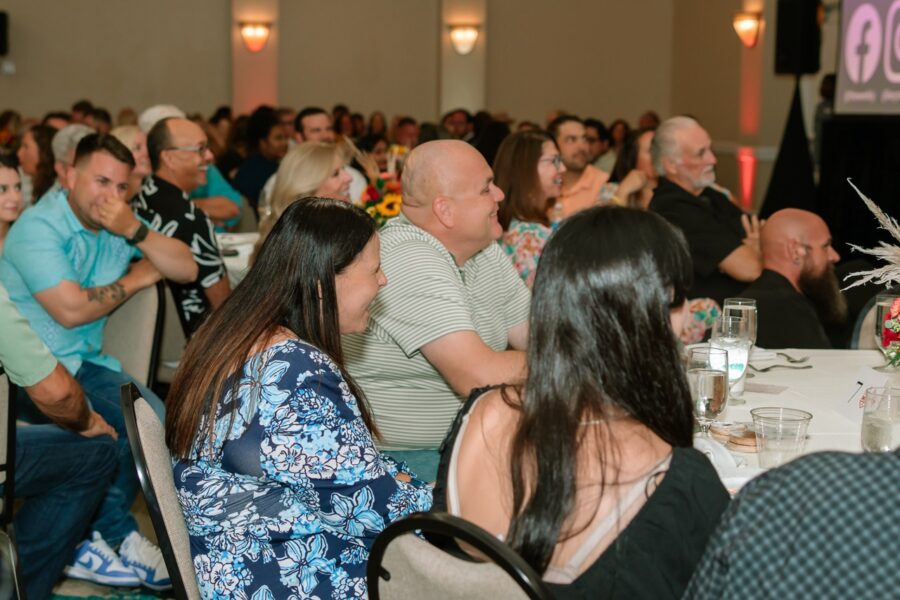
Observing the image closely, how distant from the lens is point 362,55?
44.0 feet

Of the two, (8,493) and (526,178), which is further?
(526,178)

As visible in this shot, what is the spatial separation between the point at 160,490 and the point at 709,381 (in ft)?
3.21

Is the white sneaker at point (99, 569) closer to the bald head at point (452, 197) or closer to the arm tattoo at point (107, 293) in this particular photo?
the arm tattoo at point (107, 293)

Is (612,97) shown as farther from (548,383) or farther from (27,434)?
(548,383)

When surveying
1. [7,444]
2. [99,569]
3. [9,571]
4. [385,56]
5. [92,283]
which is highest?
[385,56]

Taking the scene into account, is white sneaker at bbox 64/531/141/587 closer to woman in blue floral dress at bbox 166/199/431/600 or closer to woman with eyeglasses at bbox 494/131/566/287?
woman in blue floral dress at bbox 166/199/431/600

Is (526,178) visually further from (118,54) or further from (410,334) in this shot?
(118,54)

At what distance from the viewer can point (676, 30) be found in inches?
545

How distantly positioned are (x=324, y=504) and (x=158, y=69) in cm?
1208

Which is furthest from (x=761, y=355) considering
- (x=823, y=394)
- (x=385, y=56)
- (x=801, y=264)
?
(x=385, y=56)

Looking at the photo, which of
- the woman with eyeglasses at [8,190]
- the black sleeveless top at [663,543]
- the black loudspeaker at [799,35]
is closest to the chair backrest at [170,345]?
the woman with eyeglasses at [8,190]

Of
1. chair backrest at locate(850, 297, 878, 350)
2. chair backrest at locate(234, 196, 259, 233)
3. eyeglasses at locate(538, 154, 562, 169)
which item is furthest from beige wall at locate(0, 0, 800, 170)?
chair backrest at locate(850, 297, 878, 350)

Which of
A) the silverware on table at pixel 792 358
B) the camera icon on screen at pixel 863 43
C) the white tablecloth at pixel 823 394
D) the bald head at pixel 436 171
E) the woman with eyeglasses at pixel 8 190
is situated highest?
the camera icon on screen at pixel 863 43

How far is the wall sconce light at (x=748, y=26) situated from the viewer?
35.7 ft
